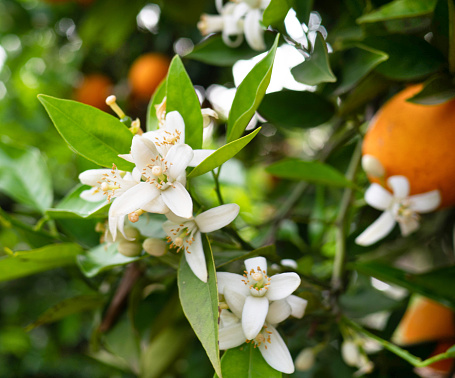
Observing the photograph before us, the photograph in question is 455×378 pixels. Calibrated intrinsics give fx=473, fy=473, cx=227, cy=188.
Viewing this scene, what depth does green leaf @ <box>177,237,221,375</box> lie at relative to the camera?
1.34ft

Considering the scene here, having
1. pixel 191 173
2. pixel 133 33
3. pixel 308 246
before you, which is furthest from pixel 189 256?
pixel 133 33

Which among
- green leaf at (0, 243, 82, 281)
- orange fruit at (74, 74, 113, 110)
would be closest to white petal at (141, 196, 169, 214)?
green leaf at (0, 243, 82, 281)

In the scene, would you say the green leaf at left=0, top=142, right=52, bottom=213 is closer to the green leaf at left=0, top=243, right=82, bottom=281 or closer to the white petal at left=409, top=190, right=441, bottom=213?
the green leaf at left=0, top=243, right=82, bottom=281

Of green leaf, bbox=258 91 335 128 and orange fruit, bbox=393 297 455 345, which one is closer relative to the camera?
green leaf, bbox=258 91 335 128

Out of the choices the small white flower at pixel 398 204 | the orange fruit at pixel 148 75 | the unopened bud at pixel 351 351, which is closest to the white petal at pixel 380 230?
the small white flower at pixel 398 204

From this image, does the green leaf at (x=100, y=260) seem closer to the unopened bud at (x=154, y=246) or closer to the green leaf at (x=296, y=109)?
the unopened bud at (x=154, y=246)

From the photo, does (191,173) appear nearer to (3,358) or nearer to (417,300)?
(417,300)

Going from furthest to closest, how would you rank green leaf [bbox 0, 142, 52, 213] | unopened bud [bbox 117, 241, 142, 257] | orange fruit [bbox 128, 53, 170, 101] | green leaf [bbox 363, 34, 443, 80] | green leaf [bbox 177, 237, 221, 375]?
orange fruit [bbox 128, 53, 170, 101]
green leaf [bbox 0, 142, 52, 213]
green leaf [bbox 363, 34, 443, 80]
unopened bud [bbox 117, 241, 142, 257]
green leaf [bbox 177, 237, 221, 375]

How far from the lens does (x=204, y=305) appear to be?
43 centimetres

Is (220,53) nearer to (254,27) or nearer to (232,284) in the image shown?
(254,27)

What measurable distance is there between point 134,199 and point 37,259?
252 millimetres

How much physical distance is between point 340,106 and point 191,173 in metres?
0.39

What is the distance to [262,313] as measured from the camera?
46 centimetres

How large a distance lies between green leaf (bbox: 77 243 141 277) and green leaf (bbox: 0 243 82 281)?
24 millimetres
